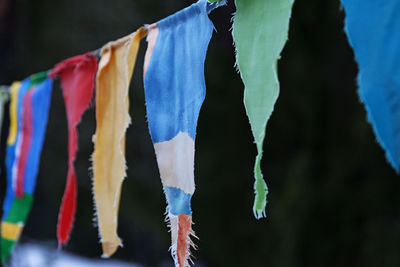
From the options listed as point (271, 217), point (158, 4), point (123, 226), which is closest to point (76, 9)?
point (158, 4)

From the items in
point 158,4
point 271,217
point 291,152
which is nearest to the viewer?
point 271,217

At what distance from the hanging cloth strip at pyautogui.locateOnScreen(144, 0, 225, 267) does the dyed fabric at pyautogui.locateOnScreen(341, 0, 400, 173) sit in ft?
0.93

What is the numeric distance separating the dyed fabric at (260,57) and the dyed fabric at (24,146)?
874mm

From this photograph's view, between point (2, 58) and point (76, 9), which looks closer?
point (2, 58)

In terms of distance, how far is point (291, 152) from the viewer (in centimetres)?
218

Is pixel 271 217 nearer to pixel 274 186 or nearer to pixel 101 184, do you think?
pixel 274 186

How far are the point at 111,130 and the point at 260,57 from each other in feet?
1.57

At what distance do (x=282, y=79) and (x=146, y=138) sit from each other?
748 millimetres

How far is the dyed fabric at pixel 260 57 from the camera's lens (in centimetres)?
70

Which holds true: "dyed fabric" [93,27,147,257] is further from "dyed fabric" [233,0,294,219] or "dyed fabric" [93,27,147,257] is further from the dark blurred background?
the dark blurred background

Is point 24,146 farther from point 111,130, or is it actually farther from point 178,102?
point 178,102

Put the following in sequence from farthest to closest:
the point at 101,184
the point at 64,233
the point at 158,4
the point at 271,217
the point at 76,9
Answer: the point at 76,9
the point at 158,4
the point at 271,217
the point at 64,233
the point at 101,184

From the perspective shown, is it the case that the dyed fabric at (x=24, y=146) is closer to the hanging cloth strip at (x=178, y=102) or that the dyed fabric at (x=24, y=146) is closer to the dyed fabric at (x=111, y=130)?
the dyed fabric at (x=111, y=130)

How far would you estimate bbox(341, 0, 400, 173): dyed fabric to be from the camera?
60 cm
